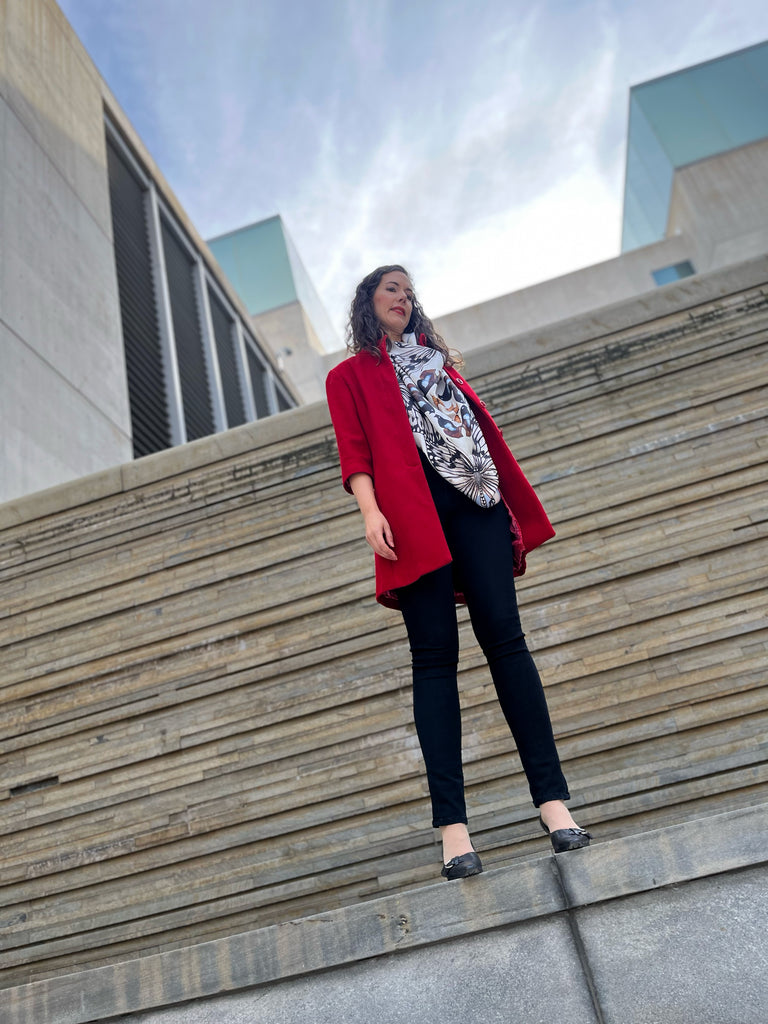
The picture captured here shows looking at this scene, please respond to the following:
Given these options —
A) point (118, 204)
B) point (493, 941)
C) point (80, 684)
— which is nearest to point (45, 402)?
point (80, 684)

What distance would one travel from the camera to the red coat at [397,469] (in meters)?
2.15

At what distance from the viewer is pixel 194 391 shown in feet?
32.1

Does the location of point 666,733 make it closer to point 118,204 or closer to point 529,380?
point 529,380

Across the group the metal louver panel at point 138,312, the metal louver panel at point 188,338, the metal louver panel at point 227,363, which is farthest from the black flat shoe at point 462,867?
the metal louver panel at point 227,363

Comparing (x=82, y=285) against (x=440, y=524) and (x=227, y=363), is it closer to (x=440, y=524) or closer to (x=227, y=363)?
(x=227, y=363)

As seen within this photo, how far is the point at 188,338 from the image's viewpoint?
1027cm

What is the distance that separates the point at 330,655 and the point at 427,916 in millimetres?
2083

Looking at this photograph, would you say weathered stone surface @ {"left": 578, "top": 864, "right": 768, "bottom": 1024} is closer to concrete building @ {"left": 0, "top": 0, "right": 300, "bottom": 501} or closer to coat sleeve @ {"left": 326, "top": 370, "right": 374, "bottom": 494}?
coat sleeve @ {"left": 326, "top": 370, "right": 374, "bottom": 494}

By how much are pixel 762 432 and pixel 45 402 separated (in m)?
4.95

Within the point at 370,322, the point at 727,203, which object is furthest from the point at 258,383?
the point at 370,322

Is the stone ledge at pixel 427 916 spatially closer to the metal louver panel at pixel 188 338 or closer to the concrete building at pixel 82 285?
the concrete building at pixel 82 285

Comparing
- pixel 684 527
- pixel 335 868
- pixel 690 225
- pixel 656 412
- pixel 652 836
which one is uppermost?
pixel 690 225

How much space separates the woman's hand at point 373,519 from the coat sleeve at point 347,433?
0.02 m

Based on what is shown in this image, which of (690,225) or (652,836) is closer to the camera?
(652,836)
